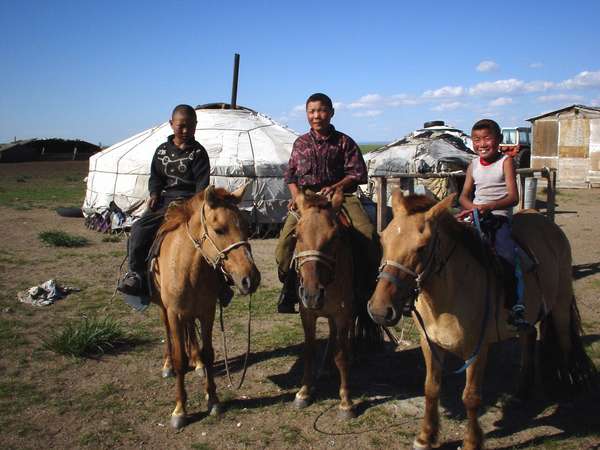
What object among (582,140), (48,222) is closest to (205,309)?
(48,222)

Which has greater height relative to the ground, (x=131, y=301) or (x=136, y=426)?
(x=131, y=301)

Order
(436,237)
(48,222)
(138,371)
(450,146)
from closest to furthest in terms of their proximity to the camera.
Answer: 1. (436,237)
2. (138,371)
3. (48,222)
4. (450,146)

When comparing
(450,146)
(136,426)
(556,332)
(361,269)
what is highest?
(450,146)

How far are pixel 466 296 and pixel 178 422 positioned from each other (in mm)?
2289

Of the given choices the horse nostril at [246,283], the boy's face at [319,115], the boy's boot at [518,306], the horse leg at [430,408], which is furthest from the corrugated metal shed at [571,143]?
the horse nostril at [246,283]

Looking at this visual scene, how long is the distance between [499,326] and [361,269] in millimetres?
1198

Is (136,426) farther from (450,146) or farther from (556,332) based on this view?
(450,146)

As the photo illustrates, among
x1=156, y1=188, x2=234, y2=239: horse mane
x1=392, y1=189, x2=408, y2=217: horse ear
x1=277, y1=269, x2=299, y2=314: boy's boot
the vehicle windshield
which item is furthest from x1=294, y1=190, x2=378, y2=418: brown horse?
the vehicle windshield

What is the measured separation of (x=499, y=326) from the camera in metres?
3.32

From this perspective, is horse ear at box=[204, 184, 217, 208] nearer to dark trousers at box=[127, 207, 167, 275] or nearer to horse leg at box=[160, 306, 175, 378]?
dark trousers at box=[127, 207, 167, 275]

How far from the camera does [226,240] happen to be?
11.1 ft

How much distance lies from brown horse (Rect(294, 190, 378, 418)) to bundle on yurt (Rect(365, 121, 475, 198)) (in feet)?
38.1

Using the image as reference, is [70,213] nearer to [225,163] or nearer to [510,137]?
[225,163]

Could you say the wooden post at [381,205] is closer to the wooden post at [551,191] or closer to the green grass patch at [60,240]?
the wooden post at [551,191]
